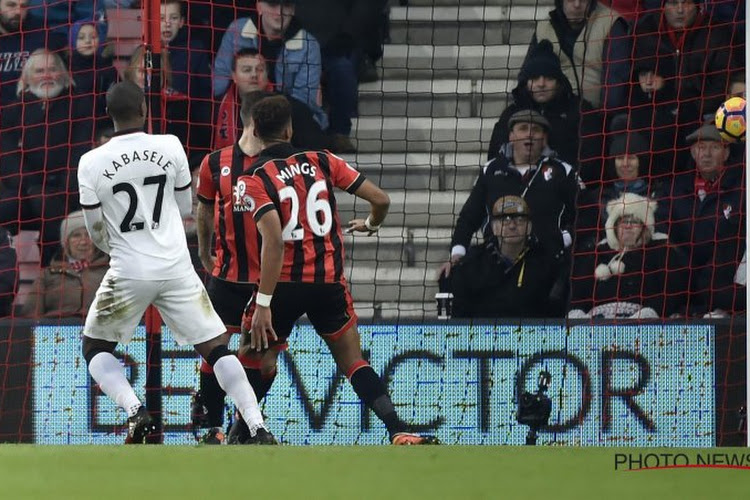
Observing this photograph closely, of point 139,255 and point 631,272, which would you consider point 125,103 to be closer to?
point 139,255

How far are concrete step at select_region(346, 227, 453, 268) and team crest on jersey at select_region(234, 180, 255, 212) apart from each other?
10.4 feet

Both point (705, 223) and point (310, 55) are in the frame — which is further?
point (310, 55)

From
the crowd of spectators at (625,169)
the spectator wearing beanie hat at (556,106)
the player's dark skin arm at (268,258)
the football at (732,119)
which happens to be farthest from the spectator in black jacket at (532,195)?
the player's dark skin arm at (268,258)

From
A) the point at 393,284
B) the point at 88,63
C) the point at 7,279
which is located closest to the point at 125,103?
the point at 7,279

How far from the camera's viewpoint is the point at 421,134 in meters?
10.9

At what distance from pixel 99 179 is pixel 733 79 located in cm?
463

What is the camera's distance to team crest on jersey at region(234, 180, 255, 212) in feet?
23.4

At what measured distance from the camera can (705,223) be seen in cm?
948

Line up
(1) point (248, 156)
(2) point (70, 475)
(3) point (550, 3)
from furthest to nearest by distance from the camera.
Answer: (3) point (550, 3)
(1) point (248, 156)
(2) point (70, 475)

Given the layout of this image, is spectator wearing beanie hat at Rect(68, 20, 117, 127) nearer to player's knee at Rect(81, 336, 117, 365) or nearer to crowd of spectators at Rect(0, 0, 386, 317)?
crowd of spectators at Rect(0, 0, 386, 317)

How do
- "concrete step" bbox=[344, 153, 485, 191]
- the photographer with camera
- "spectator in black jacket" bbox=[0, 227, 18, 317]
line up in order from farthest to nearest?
"concrete step" bbox=[344, 153, 485, 191]
"spectator in black jacket" bbox=[0, 227, 18, 317]
the photographer with camera

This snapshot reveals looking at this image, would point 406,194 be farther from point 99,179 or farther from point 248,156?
point 99,179

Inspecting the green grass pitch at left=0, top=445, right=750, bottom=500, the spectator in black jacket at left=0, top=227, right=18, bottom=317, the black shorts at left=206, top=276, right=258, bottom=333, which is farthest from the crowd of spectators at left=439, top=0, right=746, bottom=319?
the green grass pitch at left=0, top=445, right=750, bottom=500

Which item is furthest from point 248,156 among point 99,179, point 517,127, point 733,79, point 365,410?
point 733,79
